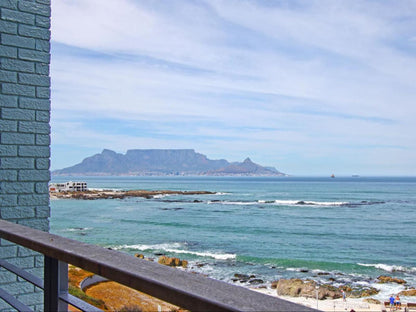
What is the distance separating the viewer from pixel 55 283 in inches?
53.1

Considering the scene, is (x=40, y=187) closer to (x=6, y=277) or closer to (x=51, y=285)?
(x=6, y=277)

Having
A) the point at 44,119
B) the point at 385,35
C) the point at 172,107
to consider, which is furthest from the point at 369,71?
the point at 44,119

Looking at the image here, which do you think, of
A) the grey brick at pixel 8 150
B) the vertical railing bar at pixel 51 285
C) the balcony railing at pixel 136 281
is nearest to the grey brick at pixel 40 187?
the grey brick at pixel 8 150

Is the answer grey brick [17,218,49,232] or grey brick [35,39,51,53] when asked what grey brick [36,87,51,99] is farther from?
grey brick [17,218,49,232]

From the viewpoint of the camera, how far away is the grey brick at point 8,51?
3112mm

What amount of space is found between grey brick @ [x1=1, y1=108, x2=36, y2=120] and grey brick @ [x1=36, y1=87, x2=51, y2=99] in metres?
0.13

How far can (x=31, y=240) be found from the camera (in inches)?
56.7

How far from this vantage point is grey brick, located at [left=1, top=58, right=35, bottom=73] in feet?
10.3

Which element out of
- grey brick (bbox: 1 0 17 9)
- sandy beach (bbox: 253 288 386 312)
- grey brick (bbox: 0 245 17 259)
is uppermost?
grey brick (bbox: 1 0 17 9)

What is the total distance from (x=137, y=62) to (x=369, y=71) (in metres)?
22.6

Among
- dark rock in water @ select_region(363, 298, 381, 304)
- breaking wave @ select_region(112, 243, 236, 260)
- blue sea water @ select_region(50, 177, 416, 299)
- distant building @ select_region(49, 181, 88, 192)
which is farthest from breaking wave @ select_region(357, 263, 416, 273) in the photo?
distant building @ select_region(49, 181, 88, 192)

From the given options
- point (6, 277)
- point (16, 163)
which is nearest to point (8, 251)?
point (6, 277)

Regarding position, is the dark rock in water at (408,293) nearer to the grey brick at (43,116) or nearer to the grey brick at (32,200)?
the grey brick at (32,200)

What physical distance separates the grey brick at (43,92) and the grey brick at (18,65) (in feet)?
0.47
